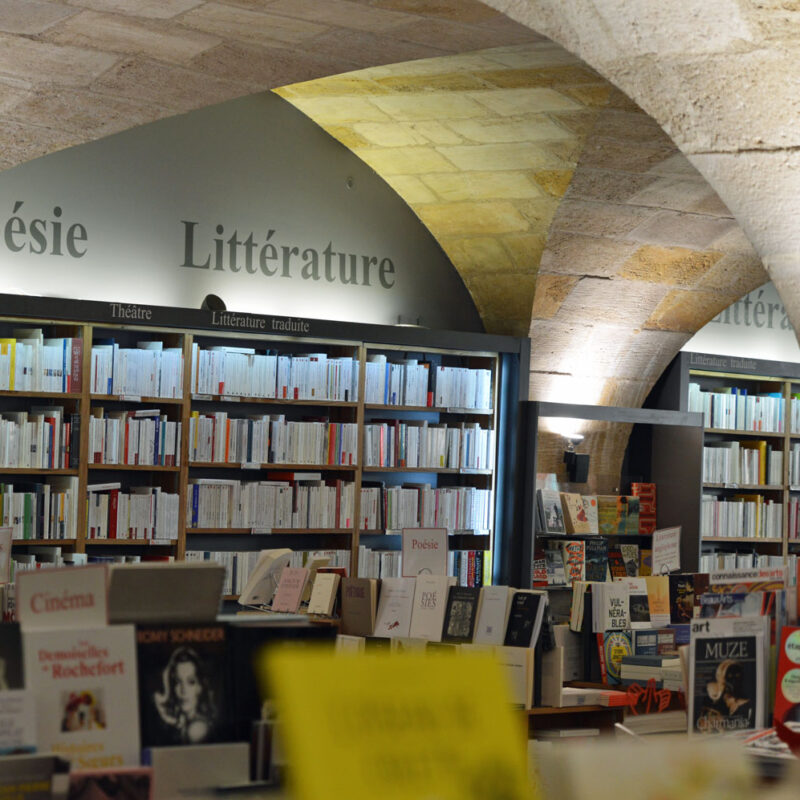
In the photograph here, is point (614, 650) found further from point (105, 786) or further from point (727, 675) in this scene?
point (105, 786)

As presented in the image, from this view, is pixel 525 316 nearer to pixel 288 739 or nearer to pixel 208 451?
pixel 208 451

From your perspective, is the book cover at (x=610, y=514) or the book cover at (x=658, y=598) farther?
the book cover at (x=610, y=514)

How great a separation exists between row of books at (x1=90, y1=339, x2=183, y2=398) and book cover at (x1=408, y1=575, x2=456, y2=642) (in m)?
2.39

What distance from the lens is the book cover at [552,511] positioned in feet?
28.5

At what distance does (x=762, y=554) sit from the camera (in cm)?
1034

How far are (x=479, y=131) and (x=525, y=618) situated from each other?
142 inches

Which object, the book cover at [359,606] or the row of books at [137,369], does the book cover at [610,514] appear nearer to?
the row of books at [137,369]

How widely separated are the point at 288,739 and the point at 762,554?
31.5 ft

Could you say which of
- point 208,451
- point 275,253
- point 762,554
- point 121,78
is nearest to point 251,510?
point 208,451

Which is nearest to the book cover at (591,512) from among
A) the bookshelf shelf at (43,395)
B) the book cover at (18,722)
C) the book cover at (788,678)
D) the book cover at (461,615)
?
the bookshelf shelf at (43,395)

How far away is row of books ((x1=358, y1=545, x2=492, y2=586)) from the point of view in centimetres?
803

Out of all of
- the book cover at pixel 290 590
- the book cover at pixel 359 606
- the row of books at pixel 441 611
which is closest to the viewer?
the row of books at pixel 441 611

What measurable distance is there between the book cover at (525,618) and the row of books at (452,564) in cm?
285

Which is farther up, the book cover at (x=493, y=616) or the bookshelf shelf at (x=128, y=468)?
the bookshelf shelf at (x=128, y=468)
